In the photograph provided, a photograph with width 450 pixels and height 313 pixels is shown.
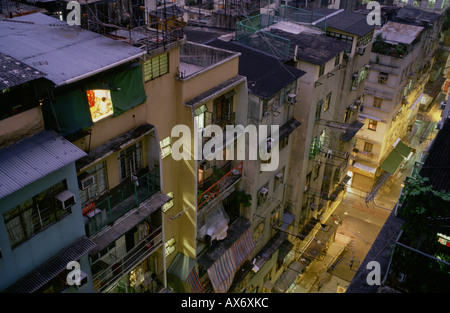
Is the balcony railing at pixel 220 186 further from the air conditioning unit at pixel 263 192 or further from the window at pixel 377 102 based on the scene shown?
the window at pixel 377 102

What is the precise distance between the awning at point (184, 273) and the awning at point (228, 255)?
0.66 metres

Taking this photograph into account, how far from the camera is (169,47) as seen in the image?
18625mm

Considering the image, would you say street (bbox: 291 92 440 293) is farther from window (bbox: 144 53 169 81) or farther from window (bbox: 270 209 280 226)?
window (bbox: 144 53 169 81)

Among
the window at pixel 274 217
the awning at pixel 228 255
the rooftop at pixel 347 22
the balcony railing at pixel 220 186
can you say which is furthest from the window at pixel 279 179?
the rooftop at pixel 347 22

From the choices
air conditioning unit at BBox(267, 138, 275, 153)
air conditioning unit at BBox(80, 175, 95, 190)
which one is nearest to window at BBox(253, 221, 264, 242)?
air conditioning unit at BBox(267, 138, 275, 153)

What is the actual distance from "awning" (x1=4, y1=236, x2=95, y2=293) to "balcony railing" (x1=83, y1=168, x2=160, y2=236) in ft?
4.28

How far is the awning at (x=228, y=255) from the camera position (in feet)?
81.3

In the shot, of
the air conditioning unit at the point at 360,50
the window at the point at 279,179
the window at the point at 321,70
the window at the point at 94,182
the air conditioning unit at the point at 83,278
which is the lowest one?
the window at the point at 279,179

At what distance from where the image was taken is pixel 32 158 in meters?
13.4

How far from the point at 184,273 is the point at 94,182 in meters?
8.81

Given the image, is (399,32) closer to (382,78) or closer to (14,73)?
(382,78)

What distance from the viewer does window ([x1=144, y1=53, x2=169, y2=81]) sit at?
18203 millimetres

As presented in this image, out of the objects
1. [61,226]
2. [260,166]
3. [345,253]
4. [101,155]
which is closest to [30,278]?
[61,226]

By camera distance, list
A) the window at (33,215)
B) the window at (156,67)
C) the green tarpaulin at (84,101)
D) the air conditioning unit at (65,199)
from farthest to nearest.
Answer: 1. the window at (156,67)
2. the green tarpaulin at (84,101)
3. the air conditioning unit at (65,199)
4. the window at (33,215)
